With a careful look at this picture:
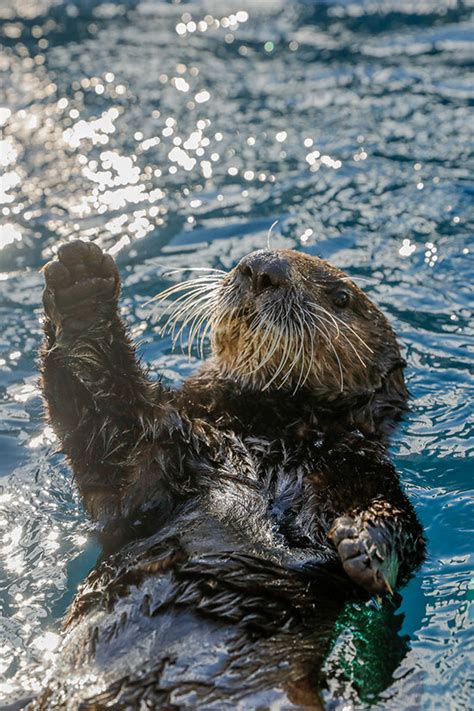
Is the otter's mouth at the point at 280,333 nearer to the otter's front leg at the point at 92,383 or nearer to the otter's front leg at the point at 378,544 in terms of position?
the otter's front leg at the point at 92,383

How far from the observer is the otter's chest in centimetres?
392

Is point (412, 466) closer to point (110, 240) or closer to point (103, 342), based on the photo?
point (103, 342)

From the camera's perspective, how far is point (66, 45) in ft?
36.2

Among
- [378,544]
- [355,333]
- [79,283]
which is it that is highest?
[79,283]

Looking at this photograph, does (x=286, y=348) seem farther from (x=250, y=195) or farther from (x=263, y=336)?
(x=250, y=195)

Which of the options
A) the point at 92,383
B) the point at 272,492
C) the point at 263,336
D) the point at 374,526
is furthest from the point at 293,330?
the point at 374,526

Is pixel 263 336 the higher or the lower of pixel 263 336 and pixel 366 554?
the higher

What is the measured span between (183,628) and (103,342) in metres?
1.25

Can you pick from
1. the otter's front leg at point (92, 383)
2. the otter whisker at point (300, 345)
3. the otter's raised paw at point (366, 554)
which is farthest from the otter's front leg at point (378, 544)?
the otter's front leg at point (92, 383)

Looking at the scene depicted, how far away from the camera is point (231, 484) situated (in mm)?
4109

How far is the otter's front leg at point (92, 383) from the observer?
409 cm

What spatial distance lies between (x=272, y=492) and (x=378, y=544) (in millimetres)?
624

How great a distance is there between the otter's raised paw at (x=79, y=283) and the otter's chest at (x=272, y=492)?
2.65 ft

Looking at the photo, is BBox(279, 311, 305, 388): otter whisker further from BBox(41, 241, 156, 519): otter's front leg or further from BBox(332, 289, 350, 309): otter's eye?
BBox(41, 241, 156, 519): otter's front leg
